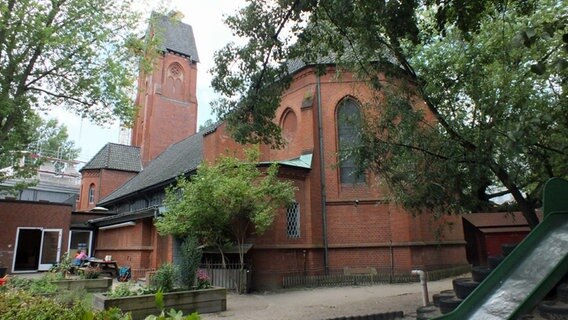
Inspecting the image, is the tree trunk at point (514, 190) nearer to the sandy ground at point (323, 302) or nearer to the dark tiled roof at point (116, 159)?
the sandy ground at point (323, 302)

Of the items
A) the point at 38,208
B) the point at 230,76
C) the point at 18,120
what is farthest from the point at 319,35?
the point at 38,208

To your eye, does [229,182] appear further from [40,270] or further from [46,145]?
[46,145]

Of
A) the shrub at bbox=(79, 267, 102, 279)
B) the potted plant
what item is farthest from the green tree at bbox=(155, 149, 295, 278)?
the potted plant

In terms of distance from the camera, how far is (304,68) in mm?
20250

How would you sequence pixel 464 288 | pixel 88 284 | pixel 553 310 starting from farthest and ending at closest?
1. pixel 88 284
2. pixel 464 288
3. pixel 553 310

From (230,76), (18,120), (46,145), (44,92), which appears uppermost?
(46,145)

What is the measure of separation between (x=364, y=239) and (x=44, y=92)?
1530 cm

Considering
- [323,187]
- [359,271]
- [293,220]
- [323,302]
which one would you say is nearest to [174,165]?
[293,220]

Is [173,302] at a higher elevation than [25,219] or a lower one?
lower

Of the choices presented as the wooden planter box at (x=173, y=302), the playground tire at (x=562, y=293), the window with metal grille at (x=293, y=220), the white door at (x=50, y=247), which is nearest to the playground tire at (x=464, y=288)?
Answer: the playground tire at (x=562, y=293)

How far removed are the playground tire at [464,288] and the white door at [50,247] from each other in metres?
24.9

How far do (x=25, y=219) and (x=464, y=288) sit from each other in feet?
84.8

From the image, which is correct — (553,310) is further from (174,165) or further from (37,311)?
(174,165)

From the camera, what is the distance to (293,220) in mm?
17922
